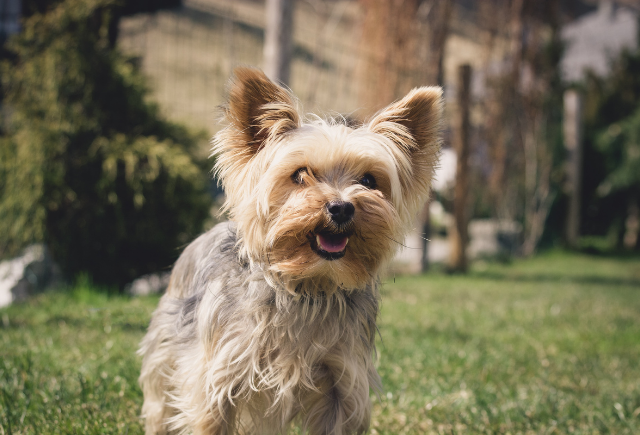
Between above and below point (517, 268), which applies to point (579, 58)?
above

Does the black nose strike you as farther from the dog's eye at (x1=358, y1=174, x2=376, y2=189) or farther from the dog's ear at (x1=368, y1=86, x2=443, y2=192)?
the dog's ear at (x1=368, y1=86, x2=443, y2=192)

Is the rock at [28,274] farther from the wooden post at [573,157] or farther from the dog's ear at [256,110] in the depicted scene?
the wooden post at [573,157]

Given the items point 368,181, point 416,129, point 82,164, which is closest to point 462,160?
point 82,164

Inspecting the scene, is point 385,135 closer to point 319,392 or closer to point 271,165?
point 271,165

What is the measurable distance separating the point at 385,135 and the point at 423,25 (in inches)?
349

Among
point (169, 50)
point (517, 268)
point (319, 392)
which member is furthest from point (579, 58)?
point (319, 392)

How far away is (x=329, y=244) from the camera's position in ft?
8.88

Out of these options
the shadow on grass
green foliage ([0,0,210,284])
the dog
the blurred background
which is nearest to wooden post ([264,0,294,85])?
the blurred background

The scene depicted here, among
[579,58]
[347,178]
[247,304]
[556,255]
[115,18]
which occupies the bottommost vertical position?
[556,255]

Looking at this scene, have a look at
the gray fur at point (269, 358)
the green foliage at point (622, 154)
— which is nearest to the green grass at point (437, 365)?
the gray fur at point (269, 358)

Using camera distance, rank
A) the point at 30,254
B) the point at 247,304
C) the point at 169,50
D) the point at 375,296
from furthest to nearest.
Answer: the point at 169,50, the point at 30,254, the point at 375,296, the point at 247,304

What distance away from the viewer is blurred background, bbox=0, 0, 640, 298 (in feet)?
23.1

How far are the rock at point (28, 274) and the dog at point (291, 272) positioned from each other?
4.83m

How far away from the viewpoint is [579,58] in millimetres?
27500
